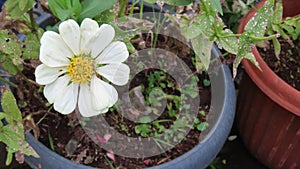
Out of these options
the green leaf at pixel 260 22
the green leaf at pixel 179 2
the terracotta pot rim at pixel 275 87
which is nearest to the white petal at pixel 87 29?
the green leaf at pixel 179 2

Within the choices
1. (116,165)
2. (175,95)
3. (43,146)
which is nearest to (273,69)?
(175,95)

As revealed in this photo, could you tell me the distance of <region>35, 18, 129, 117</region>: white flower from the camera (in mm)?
606

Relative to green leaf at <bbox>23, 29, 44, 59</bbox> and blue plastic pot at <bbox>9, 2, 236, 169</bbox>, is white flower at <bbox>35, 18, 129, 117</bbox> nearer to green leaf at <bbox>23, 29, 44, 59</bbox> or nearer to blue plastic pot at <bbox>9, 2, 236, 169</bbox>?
green leaf at <bbox>23, 29, 44, 59</bbox>

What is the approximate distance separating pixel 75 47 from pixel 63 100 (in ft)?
0.24

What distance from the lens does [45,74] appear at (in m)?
0.63

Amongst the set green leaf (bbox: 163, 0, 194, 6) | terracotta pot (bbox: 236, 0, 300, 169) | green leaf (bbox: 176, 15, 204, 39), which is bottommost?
terracotta pot (bbox: 236, 0, 300, 169)

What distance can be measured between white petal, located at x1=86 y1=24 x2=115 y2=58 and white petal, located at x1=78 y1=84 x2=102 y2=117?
6cm

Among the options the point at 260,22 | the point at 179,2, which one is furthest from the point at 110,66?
the point at 260,22

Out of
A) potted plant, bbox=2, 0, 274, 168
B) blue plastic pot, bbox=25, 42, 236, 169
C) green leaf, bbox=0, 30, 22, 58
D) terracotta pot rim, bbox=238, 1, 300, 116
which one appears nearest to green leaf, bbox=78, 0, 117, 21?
potted plant, bbox=2, 0, 274, 168

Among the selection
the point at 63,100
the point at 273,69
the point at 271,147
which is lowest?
the point at 271,147

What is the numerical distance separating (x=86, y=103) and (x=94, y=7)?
0.43 ft

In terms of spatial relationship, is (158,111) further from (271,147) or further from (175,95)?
(271,147)

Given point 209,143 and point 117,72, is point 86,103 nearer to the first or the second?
point 117,72

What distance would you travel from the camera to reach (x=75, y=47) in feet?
2.05
